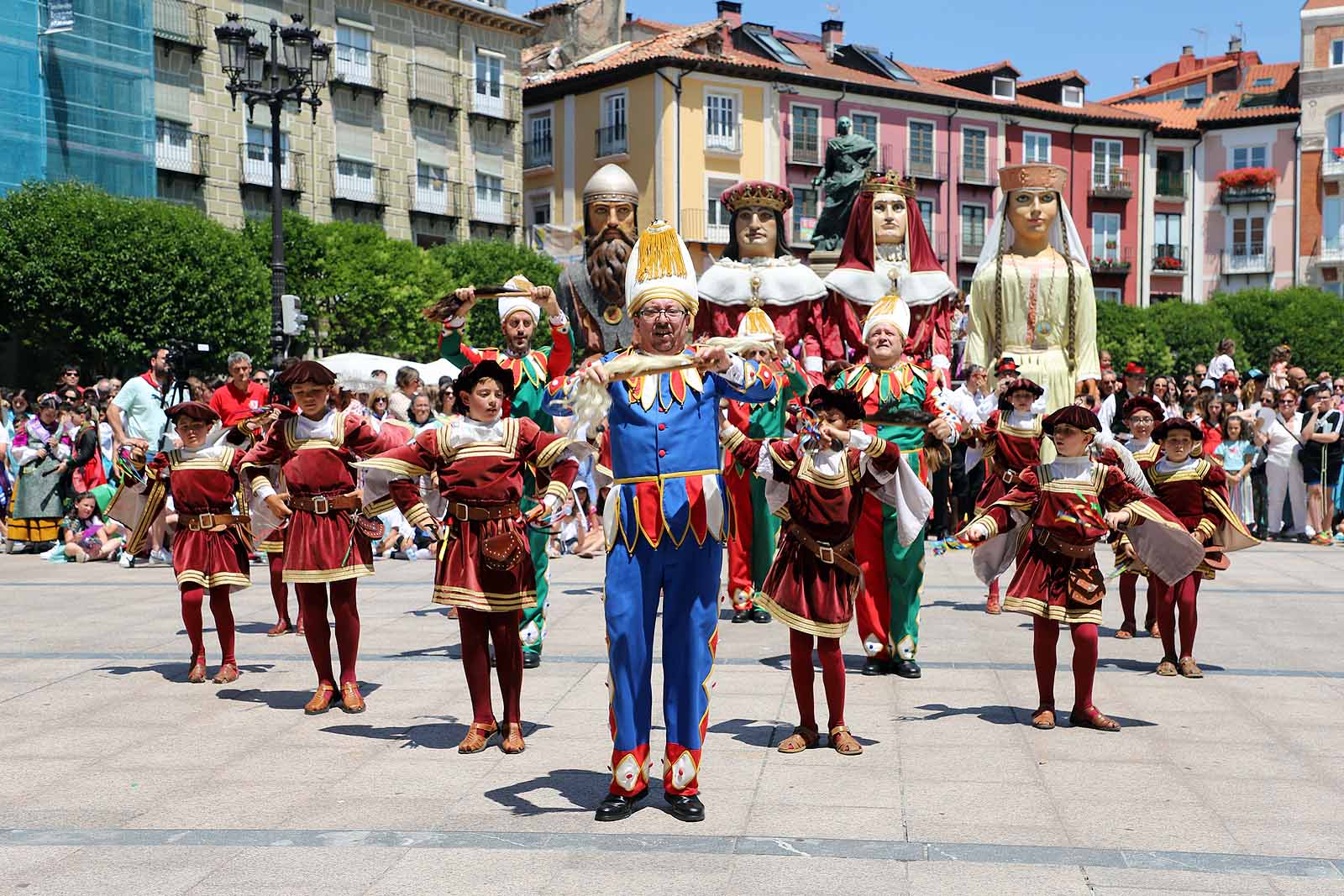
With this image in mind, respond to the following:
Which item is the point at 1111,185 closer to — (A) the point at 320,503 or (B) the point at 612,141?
(B) the point at 612,141

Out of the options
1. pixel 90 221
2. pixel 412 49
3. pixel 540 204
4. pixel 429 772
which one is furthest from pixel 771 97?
pixel 429 772

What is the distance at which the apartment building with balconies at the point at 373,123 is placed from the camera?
3609 cm

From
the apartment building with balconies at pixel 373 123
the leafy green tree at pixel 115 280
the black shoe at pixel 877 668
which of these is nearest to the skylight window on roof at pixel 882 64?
the apartment building with balconies at pixel 373 123

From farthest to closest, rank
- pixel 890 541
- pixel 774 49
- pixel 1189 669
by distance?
pixel 774 49, pixel 1189 669, pixel 890 541

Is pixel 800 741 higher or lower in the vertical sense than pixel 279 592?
lower

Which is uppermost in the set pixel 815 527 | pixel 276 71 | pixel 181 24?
pixel 181 24

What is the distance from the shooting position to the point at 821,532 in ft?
21.4

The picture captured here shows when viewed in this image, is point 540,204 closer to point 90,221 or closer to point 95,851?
point 90,221

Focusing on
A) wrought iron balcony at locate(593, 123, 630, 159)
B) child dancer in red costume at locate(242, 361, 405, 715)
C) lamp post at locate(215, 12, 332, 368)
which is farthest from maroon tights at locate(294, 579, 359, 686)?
wrought iron balcony at locate(593, 123, 630, 159)

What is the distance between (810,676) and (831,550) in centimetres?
57

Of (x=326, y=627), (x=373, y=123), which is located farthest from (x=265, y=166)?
(x=326, y=627)

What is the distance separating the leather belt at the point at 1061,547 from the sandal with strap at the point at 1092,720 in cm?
73

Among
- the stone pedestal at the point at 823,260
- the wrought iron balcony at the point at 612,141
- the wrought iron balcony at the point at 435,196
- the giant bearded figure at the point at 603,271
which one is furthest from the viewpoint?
the wrought iron balcony at the point at 612,141

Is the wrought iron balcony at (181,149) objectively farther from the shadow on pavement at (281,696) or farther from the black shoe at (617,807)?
the black shoe at (617,807)
